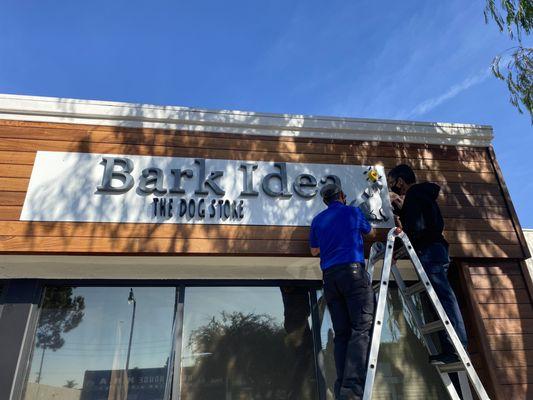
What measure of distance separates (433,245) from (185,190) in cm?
233

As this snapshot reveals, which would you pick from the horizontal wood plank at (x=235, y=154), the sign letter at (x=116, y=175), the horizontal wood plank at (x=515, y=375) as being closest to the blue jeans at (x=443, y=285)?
the horizontal wood plank at (x=515, y=375)

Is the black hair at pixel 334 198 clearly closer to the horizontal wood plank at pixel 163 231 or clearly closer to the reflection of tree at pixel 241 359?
the horizontal wood plank at pixel 163 231

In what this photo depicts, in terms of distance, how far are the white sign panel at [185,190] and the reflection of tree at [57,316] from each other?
0.87 m

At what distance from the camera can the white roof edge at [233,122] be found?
13.4 feet

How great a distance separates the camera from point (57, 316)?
3939 mm

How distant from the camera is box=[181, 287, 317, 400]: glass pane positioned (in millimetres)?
3840

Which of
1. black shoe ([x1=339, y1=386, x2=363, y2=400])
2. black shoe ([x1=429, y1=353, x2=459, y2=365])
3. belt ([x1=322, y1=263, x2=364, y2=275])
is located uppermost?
belt ([x1=322, y1=263, x2=364, y2=275])

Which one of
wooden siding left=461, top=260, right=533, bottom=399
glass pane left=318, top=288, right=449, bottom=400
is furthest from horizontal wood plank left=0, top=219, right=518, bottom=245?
glass pane left=318, top=288, right=449, bottom=400

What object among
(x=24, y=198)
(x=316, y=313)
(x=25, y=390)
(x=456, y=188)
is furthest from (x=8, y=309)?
(x=456, y=188)

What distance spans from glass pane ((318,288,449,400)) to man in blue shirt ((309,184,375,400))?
113 centimetres

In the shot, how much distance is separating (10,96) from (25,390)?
9.13 feet

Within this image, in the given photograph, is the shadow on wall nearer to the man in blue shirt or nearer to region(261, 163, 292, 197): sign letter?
region(261, 163, 292, 197): sign letter

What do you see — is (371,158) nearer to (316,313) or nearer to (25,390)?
(316,313)

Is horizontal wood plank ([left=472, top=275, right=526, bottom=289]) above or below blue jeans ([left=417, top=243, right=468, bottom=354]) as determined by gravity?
above
